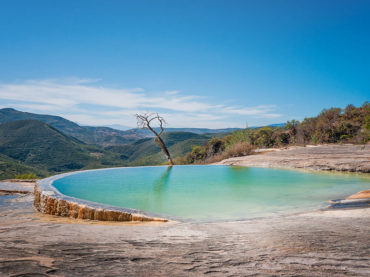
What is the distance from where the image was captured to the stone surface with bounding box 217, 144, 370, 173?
682cm

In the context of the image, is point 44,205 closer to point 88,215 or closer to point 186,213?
point 88,215

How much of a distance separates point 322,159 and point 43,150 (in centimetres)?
7664

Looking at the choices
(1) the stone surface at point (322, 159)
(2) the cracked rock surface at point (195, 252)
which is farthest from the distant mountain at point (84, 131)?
(2) the cracked rock surface at point (195, 252)

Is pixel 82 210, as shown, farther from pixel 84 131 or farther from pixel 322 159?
pixel 84 131

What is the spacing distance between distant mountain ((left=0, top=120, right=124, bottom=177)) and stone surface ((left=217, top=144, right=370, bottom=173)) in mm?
55697

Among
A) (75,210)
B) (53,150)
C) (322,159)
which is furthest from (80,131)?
(75,210)

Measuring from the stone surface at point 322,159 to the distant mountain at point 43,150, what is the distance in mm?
55697

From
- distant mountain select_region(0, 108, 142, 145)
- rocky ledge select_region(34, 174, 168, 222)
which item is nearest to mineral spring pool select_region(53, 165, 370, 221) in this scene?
rocky ledge select_region(34, 174, 168, 222)

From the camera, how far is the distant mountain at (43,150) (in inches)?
2447

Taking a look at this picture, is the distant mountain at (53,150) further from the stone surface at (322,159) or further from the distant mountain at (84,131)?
the distant mountain at (84,131)

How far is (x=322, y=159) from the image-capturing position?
24.8 feet

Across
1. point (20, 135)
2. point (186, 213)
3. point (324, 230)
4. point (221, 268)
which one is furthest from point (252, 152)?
point (20, 135)

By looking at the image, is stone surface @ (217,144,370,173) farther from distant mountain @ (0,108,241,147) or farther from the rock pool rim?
distant mountain @ (0,108,241,147)

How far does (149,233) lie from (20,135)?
3556 inches
